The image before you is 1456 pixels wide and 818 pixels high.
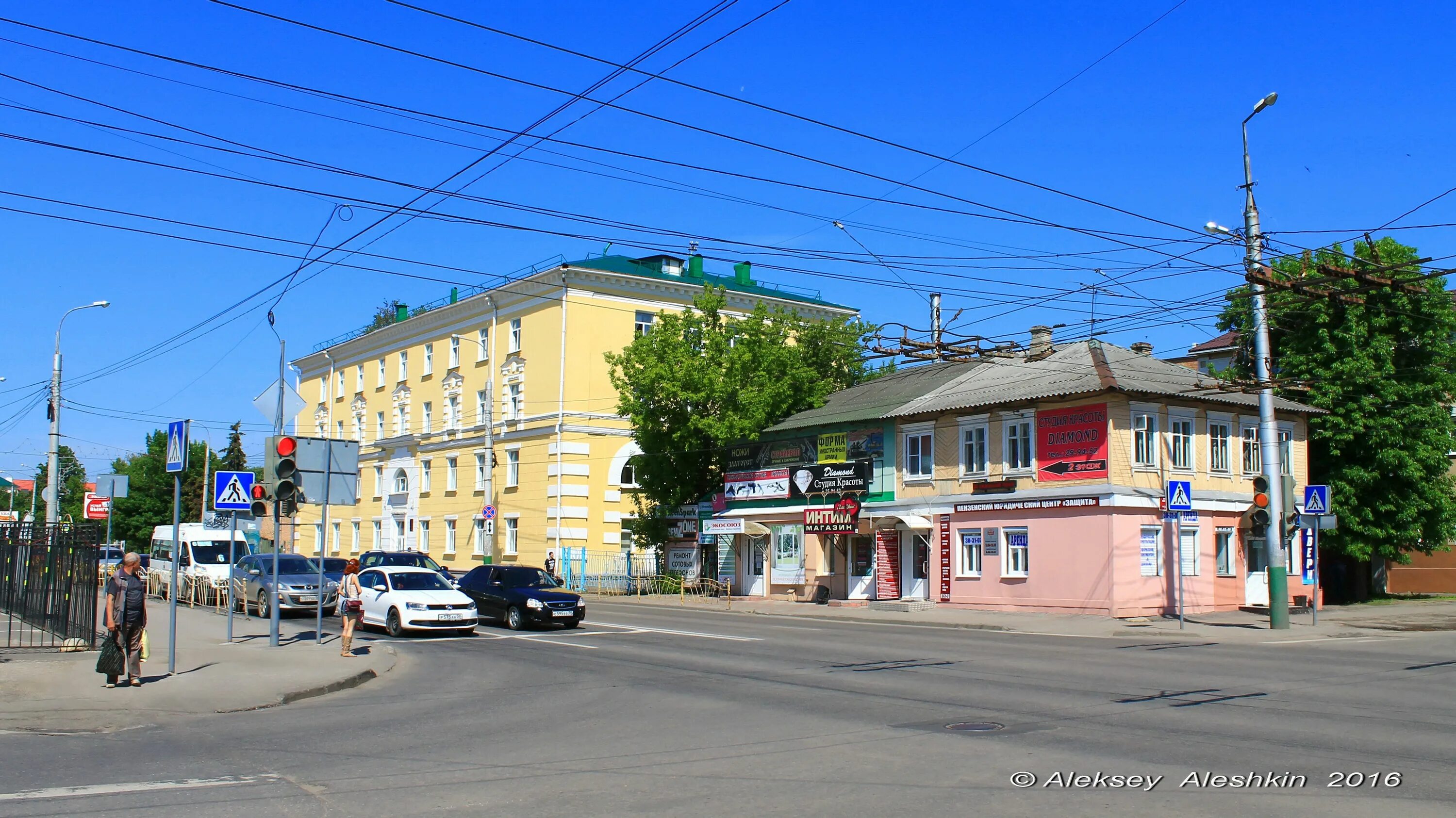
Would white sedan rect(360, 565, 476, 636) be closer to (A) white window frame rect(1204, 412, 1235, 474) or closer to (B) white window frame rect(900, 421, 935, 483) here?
(B) white window frame rect(900, 421, 935, 483)

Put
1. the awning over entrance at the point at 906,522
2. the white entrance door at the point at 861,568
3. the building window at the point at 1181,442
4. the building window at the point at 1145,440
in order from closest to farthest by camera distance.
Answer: the building window at the point at 1145,440
the building window at the point at 1181,442
the awning over entrance at the point at 906,522
the white entrance door at the point at 861,568

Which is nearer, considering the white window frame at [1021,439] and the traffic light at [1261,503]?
the traffic light at [1261,503]

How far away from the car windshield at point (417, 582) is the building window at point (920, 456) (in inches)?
664

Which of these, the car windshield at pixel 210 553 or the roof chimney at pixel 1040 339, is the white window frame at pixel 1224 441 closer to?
the roof chimney at pixel 1040 339

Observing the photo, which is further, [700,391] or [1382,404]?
[700,391]

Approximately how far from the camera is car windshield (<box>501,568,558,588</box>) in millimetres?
27109

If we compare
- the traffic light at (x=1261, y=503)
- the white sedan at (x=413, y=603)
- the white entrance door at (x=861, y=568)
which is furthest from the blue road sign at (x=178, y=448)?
the white entrance door at (x=861, y=568)

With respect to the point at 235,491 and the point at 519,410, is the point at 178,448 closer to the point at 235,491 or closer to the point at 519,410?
the point at 235,491

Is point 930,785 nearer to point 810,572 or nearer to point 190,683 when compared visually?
point 190,683

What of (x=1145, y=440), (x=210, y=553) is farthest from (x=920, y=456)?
(x=210, y=553)

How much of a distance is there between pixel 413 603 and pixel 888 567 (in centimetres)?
1821

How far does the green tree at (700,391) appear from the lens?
145ft

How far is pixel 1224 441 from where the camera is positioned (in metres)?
34.9

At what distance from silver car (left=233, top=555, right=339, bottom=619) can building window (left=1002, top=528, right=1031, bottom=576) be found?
1858cm
